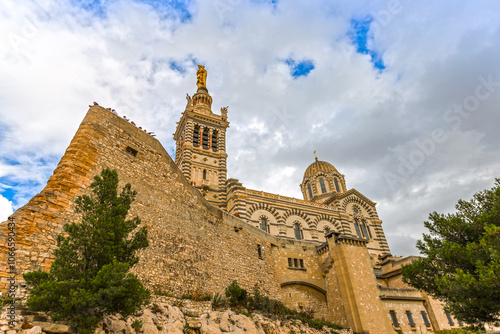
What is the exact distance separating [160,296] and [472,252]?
11.3m

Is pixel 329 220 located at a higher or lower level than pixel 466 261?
higher

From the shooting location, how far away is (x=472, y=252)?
35.0ft

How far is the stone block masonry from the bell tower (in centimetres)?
1360

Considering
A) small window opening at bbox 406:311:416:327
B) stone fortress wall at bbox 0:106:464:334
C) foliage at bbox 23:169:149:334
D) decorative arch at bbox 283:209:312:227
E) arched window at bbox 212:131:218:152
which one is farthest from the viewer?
arched window at bbox 212:131:218:152

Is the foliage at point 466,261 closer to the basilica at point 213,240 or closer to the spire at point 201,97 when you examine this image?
the basilica at point 213,240

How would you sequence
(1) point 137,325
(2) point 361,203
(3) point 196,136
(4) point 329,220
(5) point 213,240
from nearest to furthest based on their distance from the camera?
(1) point 137,325, (5) point 213,240, (4) point 329,220, (3) point 196,136, (2) point 361,203

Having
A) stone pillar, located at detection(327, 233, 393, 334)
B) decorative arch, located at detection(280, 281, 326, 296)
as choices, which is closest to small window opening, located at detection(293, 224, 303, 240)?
stone pillar, located at detection(327, 233, 393, 334)

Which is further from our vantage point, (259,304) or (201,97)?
(201,97)

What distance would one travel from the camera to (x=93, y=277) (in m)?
6.19

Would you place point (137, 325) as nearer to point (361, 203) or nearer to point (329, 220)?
point (329, 220)

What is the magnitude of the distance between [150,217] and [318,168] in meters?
30.2

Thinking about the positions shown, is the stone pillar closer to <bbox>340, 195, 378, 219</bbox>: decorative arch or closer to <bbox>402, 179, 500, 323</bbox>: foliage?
<bbox>402, 179, 500, 323</bbox>: foliage

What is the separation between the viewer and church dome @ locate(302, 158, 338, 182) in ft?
125

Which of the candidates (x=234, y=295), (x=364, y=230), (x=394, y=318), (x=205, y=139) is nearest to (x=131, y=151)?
(x=234, y=295)
